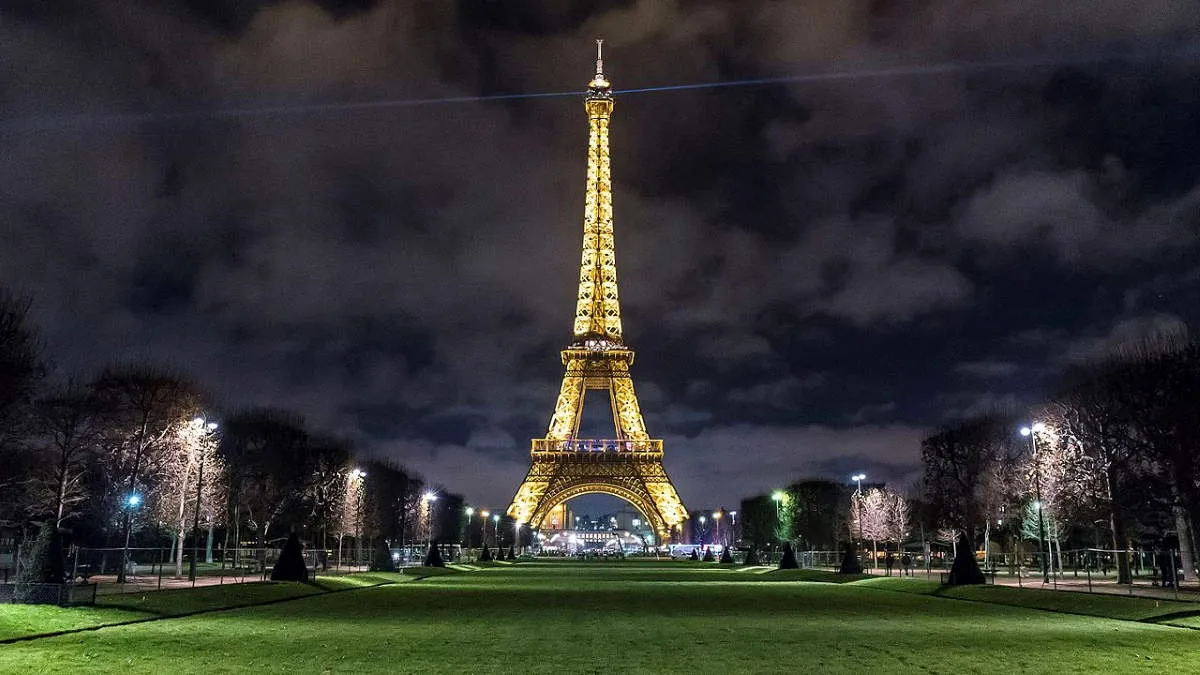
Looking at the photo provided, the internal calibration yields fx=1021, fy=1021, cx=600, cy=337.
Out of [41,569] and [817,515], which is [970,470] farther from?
[41,569]

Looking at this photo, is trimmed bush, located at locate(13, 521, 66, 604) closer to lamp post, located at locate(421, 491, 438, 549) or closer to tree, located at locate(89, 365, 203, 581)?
tree, located at locate(89, 365, 203, 581)

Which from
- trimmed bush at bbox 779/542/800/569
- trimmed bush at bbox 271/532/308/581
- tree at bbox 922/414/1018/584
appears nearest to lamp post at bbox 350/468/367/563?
trimmed bush at bbox 779/542/800/569

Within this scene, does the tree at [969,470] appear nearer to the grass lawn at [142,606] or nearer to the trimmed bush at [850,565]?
the trimmed bush at [850,565]

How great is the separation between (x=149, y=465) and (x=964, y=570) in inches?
1542

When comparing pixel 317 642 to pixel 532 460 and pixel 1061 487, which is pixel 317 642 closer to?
pixel 1061 487

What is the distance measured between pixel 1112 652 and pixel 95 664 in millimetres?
17476

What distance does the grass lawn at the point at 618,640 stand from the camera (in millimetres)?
16547

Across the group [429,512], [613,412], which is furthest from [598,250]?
[429,512]

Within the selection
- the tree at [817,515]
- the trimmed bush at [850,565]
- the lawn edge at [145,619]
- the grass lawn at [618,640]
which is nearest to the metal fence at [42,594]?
the lawn edge at [145,619]

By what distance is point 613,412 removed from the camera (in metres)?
117

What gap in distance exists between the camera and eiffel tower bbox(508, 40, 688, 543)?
367 ft

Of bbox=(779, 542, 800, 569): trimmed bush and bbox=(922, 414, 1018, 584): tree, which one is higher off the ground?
bbox=(922, 414, 1018, 584): tree

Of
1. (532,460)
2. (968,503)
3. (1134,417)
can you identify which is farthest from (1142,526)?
(532,460)

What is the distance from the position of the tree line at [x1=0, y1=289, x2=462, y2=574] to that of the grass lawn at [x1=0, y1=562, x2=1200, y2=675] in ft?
68.7
